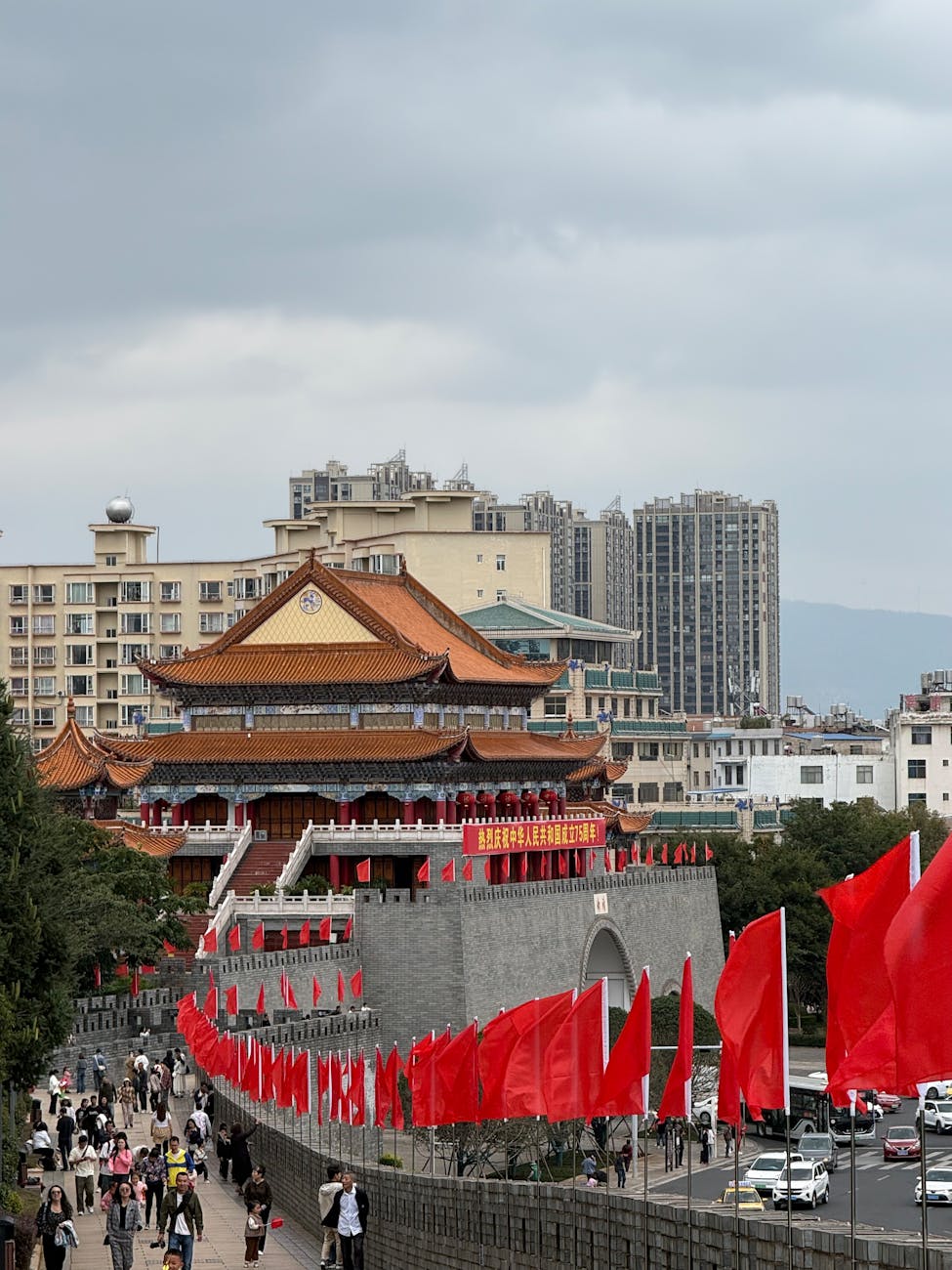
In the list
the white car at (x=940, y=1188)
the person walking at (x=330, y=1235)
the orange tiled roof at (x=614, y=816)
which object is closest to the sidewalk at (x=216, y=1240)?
the person walking at (x=330, y=1235)

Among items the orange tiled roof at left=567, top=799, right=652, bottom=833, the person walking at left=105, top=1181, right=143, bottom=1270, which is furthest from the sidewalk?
the orange tiled roof at left=567, top=799, right=652, bottom=833

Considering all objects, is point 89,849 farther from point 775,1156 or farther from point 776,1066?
point 776,1066

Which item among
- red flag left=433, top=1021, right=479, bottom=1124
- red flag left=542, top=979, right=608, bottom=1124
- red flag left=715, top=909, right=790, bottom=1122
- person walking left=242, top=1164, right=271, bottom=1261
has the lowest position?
person walking left=242, top=1164, right=271, bottom=1261

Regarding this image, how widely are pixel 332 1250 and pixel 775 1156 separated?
23.7 meters

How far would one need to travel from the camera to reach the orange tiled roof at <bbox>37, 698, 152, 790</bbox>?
78.1 meters

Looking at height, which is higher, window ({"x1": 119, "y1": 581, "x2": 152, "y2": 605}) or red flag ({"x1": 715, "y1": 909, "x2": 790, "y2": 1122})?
window ({"x1": 119, "y1": 581, "x2": 152, "y2": 605})

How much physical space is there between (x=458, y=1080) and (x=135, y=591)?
96246 mm

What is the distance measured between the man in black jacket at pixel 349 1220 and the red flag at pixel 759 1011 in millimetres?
7444

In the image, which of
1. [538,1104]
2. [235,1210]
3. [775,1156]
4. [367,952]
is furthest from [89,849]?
[538,1104]

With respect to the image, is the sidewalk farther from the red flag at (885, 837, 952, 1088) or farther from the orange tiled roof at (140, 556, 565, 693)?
the orange tiled roof at (140, 556, 565, 693)

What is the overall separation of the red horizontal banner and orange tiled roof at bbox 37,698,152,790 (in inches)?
467

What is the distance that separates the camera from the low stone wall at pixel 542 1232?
21188 mm

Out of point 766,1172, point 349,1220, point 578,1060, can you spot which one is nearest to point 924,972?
point 578,1060

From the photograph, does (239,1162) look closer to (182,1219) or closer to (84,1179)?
(84,1179)
